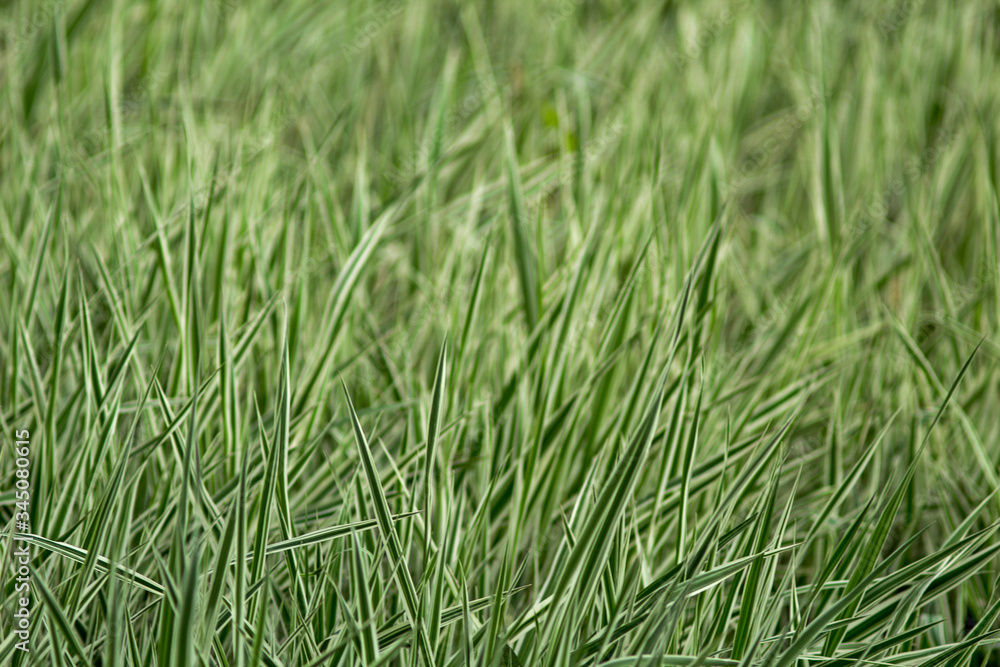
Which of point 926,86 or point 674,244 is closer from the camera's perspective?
point 674,244

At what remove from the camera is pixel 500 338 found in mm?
1001

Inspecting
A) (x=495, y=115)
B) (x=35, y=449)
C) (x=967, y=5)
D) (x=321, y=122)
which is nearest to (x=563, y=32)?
(x=495, y=115)

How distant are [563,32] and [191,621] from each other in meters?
1.42

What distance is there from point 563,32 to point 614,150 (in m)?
0.41

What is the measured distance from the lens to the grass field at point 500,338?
0.64m

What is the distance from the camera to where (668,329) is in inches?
37.5

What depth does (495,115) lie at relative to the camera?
141 centimetres

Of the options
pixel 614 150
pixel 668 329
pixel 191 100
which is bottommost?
pixel 668 329

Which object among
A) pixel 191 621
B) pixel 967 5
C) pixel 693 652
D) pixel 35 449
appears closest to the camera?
pixel 191 621

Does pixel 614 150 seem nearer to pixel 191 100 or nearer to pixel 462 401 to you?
pixel 462 401

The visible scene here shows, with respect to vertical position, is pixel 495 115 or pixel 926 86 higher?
pixel 495 115

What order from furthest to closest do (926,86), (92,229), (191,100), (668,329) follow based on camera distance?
(926,86) → (191,100) → (92,229) → (668,329)

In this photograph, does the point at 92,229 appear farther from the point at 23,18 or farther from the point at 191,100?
the point at 23,18

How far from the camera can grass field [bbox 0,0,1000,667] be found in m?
0.64
